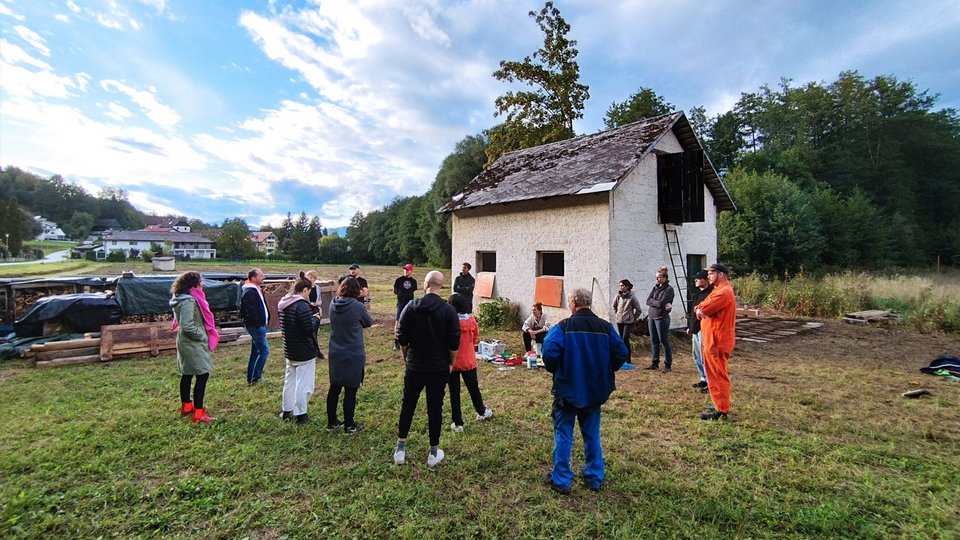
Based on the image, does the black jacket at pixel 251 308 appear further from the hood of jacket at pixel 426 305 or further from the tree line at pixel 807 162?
the tree line at pixel 807 162

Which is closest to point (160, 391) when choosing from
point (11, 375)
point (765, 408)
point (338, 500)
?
point (11, 375)

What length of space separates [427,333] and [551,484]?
1847 mm

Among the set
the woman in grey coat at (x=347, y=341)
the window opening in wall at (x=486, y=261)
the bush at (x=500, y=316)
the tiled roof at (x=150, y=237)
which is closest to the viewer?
the woman in grey coat at (x=347, y=341)

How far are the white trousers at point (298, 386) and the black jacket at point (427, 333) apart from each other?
75.5 inches

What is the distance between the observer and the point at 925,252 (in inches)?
1204

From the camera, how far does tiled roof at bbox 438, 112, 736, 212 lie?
34.1 ft

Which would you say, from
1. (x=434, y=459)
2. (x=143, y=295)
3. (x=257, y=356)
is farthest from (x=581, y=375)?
(x=143, y=295)

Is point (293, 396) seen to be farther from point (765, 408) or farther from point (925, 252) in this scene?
point (925, 252)

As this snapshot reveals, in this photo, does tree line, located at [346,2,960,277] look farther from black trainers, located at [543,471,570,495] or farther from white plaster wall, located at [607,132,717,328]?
black trainers, located at [543,471,570,495]

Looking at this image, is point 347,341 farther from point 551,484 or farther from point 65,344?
point 65,344

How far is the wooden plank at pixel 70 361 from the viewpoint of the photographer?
7771 mm

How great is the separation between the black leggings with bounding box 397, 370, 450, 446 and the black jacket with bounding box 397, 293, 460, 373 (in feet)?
0.26

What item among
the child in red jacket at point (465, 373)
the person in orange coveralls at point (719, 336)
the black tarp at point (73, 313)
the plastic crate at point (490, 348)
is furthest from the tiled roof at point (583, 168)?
the black tarp at point (73, 313)

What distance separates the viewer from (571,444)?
369 centimetres
